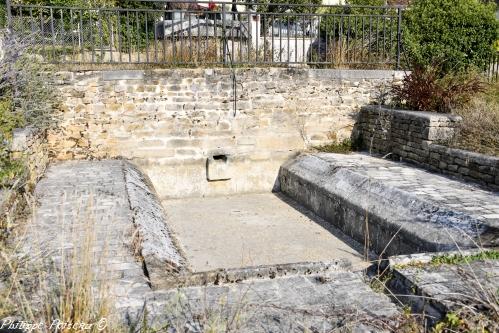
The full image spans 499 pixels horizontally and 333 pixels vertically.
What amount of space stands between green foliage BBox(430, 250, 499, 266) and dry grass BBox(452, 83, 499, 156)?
320 cm

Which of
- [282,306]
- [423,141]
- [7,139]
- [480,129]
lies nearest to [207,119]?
[423,141]

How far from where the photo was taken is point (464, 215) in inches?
214

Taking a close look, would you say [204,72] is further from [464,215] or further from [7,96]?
[464,215]

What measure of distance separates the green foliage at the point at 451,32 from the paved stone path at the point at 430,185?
4.14 meters

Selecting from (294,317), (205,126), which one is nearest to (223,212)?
(205,126)

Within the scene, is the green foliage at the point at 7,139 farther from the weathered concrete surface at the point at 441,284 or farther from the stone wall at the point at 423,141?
the stone wall at the point at 423,141

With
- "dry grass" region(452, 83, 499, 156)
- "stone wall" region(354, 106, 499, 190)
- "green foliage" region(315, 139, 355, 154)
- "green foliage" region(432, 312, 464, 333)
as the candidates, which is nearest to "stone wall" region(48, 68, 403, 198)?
"green foliage" region(315, 139, 355, 154)

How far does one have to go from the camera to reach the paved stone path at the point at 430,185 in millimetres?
5734

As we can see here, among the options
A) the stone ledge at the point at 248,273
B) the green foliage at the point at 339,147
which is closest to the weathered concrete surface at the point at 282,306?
the stone ledge at the point at 248,273

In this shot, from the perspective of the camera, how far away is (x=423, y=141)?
320 inches

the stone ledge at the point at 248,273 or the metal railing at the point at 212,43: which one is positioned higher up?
the metal railing at the point at 212,43

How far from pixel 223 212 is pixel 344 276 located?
14.8ft

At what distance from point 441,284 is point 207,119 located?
6.29m

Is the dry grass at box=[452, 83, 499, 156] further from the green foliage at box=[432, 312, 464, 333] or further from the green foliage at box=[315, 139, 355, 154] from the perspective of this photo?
the green foliage at box=[432, 312, 464, 333]
